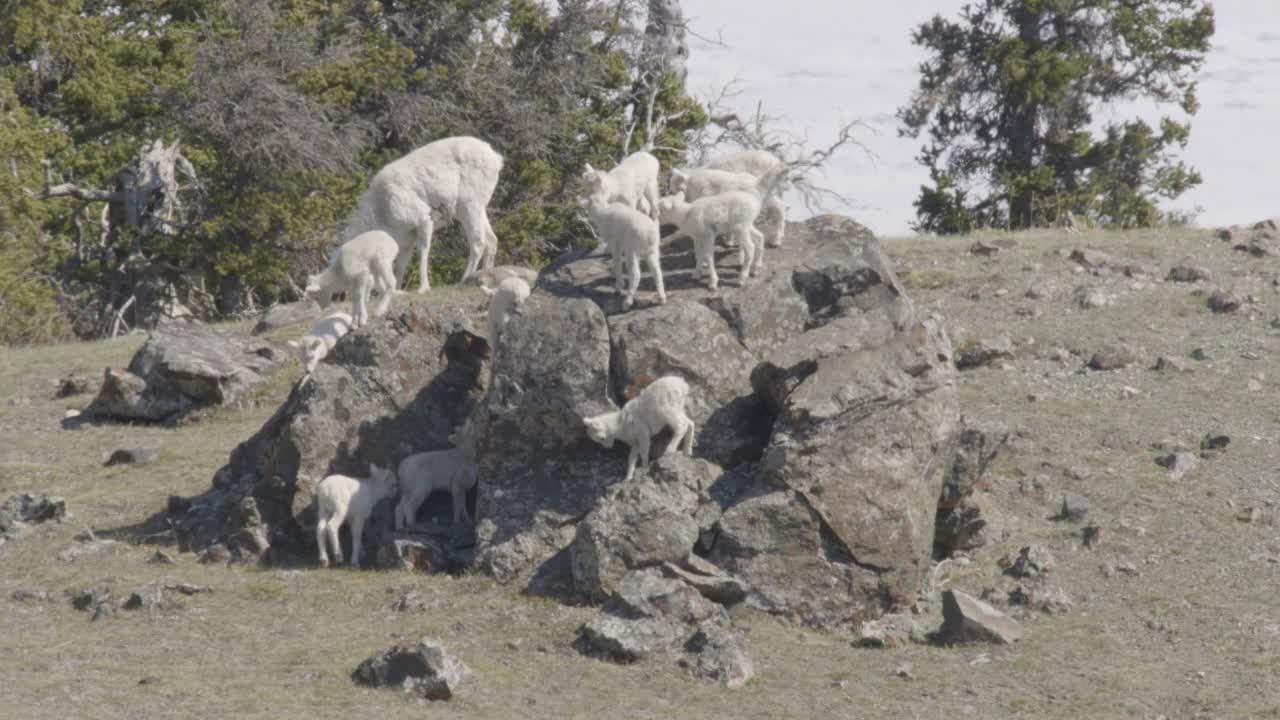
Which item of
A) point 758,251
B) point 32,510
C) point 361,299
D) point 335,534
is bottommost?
point 32,510

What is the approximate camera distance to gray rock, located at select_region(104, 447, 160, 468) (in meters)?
19.2

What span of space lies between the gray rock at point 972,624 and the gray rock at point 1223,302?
35.6 feet

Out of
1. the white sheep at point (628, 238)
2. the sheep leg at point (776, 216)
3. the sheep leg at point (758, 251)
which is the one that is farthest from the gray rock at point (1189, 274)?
the white sheep at point (628, 238)

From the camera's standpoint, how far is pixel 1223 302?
22625mm

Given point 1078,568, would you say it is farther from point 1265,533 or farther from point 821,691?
point 821,691

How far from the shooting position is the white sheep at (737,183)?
16.4 meters

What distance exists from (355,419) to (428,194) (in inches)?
235

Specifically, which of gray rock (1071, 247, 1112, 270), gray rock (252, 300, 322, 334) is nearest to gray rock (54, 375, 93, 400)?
gray rock (252, 300, 322, 334)

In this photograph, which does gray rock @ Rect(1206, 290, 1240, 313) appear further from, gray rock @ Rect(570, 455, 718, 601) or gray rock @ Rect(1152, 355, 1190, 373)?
gray rock @ Rect(570, 455, 718, 601)

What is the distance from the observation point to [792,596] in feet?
45.4

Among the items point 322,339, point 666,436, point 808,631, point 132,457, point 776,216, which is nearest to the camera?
point 808,631

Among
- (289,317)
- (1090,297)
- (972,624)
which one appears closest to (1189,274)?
(1090,297)

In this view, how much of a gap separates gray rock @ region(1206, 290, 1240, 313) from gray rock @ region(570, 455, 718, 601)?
474 inches

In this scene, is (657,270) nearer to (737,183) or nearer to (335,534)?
(737,183)
